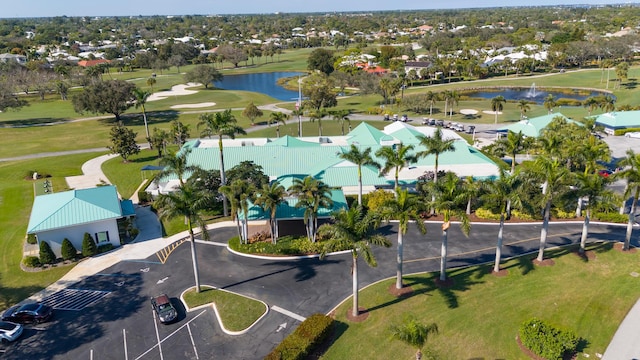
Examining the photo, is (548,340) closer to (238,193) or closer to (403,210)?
(403,210)

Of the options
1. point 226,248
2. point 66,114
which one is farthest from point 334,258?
point 66,114

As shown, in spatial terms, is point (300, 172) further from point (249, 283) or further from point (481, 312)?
point (481, 312)

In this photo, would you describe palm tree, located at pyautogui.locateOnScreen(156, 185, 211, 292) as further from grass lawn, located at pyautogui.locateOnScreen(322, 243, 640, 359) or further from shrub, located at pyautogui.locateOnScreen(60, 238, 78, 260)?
shrub, located at pyautogui.locateOnScreen(60, 238, 78, 260)

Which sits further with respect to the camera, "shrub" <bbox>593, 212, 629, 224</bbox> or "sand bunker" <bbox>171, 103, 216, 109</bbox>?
"sand bunker" <bbox>171, 103, 216, 109</bbox>

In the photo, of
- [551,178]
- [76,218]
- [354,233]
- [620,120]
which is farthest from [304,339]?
[620,120]

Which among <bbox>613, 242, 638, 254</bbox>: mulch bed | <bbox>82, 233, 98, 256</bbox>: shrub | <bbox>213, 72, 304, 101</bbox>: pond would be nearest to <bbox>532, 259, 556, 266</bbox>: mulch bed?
<bbox>613, 242, 638, 254</bbox>: mulch bed

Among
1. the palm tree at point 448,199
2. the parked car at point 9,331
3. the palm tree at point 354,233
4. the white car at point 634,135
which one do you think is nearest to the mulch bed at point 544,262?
the palm tree at point 448,199
